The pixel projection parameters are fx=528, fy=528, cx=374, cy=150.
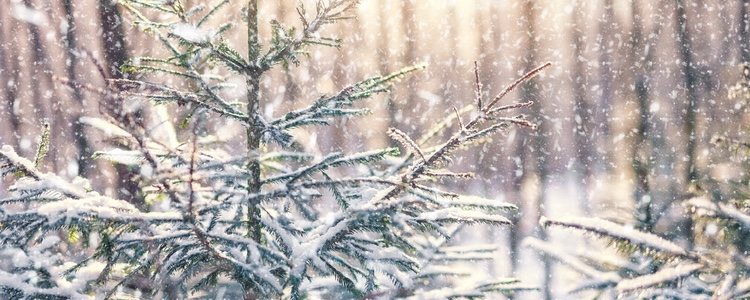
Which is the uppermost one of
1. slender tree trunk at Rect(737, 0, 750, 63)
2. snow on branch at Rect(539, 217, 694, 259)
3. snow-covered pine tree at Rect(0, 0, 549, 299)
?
slender tree trunk at Rect(737, 0, 750, 63)

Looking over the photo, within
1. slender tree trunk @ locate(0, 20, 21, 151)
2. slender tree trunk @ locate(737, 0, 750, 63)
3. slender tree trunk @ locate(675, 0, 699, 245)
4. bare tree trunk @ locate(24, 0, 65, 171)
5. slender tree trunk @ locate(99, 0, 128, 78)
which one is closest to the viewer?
slender tree trunk @ locate(99, 0, 128, 78)

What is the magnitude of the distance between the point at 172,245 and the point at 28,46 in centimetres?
1203

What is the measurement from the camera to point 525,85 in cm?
1235

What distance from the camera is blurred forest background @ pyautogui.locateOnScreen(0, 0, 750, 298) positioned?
11.4 metres

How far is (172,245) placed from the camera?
275 cm

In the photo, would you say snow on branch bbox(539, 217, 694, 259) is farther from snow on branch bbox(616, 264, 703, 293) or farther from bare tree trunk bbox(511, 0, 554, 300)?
bare tree trunk bbox(511, 0, 554, 300)

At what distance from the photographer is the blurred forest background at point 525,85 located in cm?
1144

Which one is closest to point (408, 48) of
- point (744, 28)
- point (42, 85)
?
point (744, 28)

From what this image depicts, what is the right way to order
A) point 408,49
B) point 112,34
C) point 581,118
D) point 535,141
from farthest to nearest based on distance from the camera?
point 408,49
point 535,141
point 581,118
point 112,34

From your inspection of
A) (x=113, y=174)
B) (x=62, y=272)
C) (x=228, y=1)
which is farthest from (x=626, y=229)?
(x=113, y=174)

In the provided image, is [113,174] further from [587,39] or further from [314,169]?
[587,39]

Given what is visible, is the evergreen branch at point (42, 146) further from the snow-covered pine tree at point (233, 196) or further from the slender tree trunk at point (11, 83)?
the slender tree trunk at point (11, 83)

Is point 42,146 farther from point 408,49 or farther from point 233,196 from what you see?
point 408,49

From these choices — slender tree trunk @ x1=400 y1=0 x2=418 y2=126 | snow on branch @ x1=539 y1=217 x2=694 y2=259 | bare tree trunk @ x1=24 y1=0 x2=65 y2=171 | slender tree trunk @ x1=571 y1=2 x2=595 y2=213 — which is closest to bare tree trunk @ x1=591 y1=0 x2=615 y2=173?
slender tree trunk @ x1=571 y1=2 x2=595 y2=213
